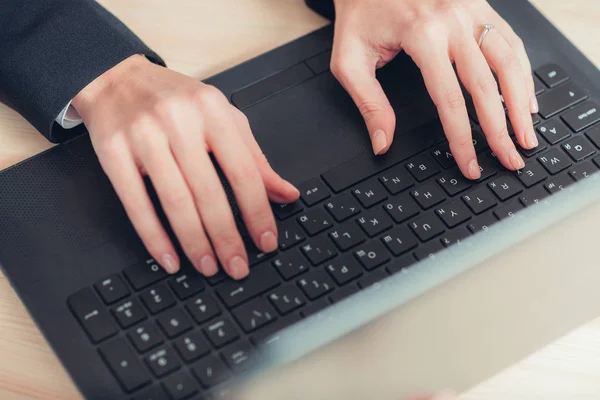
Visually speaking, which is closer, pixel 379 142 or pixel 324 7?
pixel 379 142

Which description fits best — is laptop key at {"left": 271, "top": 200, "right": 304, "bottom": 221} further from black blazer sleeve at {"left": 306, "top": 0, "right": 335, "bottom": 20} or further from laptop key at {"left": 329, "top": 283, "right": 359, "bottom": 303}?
black blazer sleeve at {"left": 306, "top": 0, "right": 335, "bottom": 20}

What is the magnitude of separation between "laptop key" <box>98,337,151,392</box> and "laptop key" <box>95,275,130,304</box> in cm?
4

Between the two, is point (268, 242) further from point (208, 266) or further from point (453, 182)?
point (453, 182)

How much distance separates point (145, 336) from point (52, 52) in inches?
11.8

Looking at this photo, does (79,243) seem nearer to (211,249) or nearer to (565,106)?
(211,249)

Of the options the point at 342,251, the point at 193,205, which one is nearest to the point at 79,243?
the point at 193,205

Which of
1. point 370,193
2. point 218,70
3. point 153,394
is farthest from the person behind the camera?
point 218,70

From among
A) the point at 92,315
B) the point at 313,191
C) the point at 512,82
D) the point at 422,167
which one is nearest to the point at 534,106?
Answer: the point at 512,82

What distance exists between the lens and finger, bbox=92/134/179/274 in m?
0.55

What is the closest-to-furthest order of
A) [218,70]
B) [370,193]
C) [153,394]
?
[153,394] → [370,193] → [218,70]

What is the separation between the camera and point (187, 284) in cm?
54

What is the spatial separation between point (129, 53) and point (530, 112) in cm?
39

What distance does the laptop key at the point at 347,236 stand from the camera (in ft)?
1.82

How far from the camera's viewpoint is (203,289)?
535 millimetres
